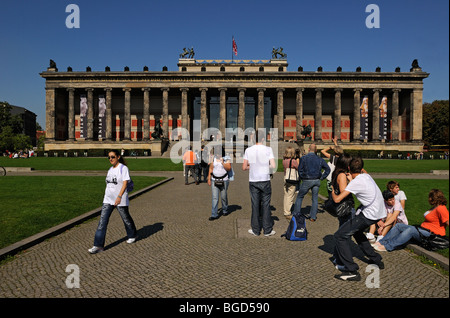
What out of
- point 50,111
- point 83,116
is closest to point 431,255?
point 83,116

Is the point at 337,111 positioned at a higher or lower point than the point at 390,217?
higher

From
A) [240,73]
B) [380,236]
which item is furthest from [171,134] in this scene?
[380,236]

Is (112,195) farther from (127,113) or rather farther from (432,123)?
(432,123)

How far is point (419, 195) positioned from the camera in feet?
39.4

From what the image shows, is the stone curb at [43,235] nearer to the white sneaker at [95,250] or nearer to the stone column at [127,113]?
the white sneaker at [95,250]

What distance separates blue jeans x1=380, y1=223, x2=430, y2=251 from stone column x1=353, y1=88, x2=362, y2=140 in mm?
55408

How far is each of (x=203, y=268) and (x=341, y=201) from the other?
2502mm

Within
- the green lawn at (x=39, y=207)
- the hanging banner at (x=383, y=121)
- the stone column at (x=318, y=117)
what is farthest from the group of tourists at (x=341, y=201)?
the hanging banner at (x=383, y=121)

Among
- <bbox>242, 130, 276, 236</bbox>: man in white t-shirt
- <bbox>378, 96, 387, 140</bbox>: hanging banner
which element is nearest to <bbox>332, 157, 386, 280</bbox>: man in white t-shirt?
<bbox>242, 130, 276, 236</bbox>: man in white t-shirt

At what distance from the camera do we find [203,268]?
15.9 feet

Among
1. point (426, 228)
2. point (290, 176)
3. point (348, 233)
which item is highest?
point (290, 176)

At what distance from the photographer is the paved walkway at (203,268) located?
4043 mm
